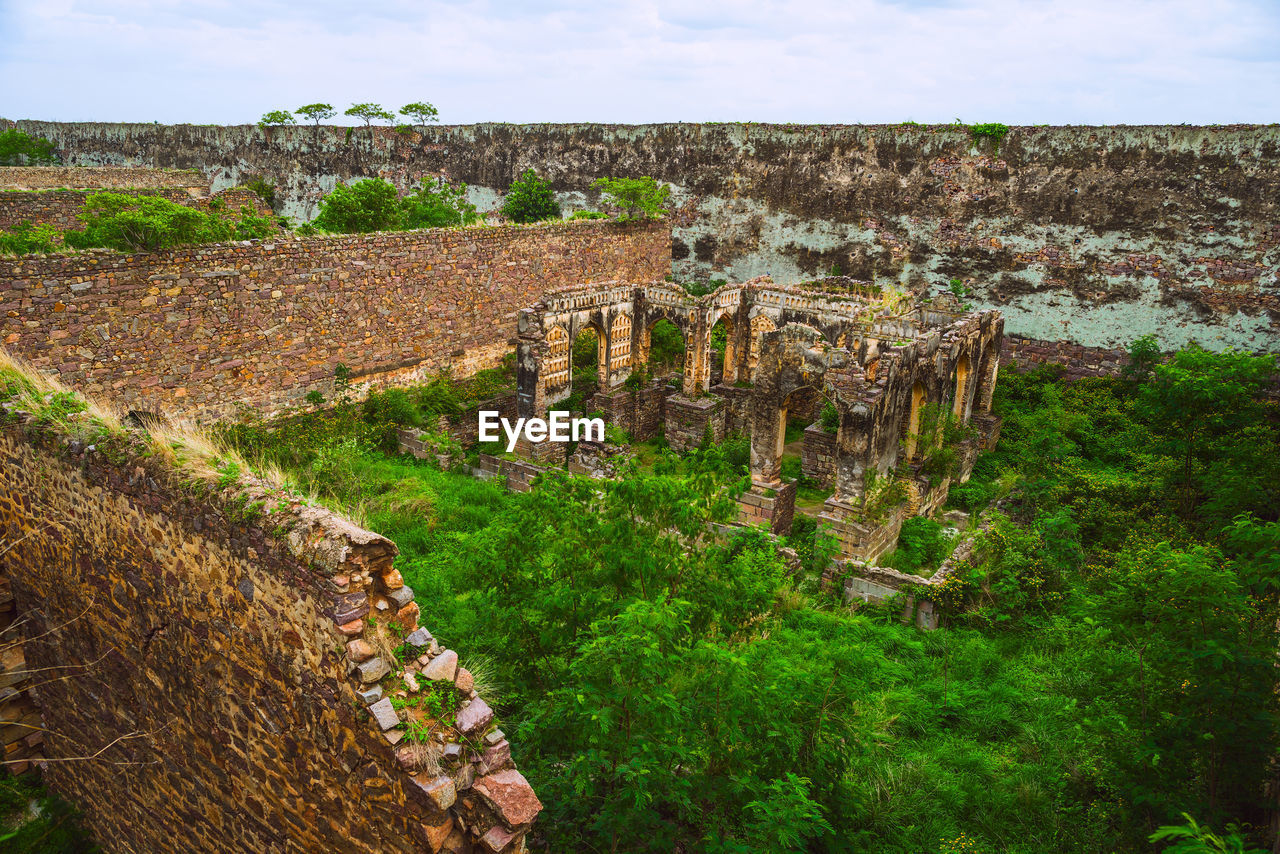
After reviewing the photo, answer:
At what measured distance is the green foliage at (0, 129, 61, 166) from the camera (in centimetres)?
2698

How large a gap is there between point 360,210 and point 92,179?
1057cm

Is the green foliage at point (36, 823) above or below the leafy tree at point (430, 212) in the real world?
below

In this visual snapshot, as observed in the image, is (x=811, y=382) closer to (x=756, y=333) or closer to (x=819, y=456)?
(x=819, y=456)

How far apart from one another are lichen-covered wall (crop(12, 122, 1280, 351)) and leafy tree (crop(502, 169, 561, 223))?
481mm

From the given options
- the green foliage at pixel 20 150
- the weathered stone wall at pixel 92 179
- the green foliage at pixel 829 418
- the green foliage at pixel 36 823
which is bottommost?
the green foliage at pixel 36 823

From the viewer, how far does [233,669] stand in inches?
173

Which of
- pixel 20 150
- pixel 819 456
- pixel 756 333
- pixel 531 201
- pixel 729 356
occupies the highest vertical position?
pixel 20 150

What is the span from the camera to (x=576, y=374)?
16.2 metres

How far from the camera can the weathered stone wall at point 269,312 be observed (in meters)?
9.98

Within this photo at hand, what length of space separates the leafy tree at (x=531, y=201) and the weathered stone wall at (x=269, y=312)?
22.3 feet

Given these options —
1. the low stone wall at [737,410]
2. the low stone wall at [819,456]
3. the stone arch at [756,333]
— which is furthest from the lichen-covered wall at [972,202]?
the low stone wall at [819,456]

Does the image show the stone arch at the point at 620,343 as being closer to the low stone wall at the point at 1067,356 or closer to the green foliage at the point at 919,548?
the green foliage at the point at 919,548

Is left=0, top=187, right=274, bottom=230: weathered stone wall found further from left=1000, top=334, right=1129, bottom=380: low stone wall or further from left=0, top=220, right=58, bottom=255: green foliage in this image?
left=1000, top=334, right=1129, bottom=380: low stone wall

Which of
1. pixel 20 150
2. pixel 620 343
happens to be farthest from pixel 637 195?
pixel 20 150
